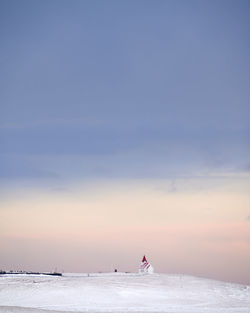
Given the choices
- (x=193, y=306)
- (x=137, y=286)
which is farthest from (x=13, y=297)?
(x=193, y=306)

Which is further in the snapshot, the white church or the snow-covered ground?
the white church

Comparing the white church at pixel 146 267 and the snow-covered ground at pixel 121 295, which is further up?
the white church at pixel 146 267

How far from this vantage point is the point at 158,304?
50219mm

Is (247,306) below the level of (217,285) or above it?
below

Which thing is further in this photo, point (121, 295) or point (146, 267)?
point (146, 267)

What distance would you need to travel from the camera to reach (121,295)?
→ 174 ft

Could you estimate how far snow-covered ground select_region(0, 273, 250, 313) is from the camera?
1895 inches

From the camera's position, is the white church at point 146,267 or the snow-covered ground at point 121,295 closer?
the snow-covered ground at point 121,295

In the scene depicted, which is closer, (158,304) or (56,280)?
(158,304)

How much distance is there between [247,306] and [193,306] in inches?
233

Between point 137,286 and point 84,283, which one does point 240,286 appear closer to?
point 137,286

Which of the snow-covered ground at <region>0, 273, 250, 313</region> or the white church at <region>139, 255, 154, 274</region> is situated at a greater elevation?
the white church at <region>139, 255, 154, 274</region>

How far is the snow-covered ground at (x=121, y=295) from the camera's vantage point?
158ft

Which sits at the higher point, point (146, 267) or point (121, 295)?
point (146, 267)
